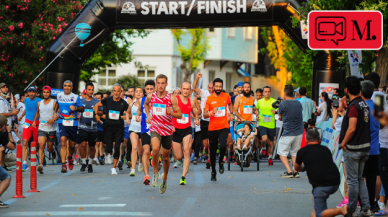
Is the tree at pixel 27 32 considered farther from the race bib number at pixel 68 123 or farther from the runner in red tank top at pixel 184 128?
the runner in red tank top at pixel 184 128

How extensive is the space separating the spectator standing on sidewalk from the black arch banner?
10.3 m

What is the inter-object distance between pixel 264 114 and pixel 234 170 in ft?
9.31

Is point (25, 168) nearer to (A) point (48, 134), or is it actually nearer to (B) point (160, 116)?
(A) point (48, 134)

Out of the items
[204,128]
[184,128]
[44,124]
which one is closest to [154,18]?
[204,128]

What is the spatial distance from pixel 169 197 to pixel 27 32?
14825mm

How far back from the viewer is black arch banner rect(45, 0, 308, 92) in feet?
60.2

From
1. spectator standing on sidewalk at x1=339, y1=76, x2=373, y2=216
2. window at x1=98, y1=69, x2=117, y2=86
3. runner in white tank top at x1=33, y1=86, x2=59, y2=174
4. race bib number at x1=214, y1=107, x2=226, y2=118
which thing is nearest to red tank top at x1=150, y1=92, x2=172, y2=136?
race bib number at x1=214, y1=107, x2=226, y2=118

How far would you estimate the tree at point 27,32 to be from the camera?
22.9m

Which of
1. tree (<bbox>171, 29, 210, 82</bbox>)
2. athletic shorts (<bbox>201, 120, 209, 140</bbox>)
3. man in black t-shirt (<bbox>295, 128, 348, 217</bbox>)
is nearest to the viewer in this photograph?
man in black t-shirt (<bbox>295, 128, 348, 217</bbox>)

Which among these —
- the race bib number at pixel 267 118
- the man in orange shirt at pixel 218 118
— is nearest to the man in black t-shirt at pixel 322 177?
the man in orange shirt at pixel 218 118

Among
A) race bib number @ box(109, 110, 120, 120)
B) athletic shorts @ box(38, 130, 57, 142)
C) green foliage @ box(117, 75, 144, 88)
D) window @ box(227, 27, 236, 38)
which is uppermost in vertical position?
window @ box(227, 27, 236, 38)

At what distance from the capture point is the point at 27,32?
23422 millimetres

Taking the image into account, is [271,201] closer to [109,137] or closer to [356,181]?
[356,181]

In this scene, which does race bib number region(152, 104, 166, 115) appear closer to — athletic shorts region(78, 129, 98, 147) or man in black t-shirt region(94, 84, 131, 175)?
man in black t-shirt region(94, 84, 131, 175)
